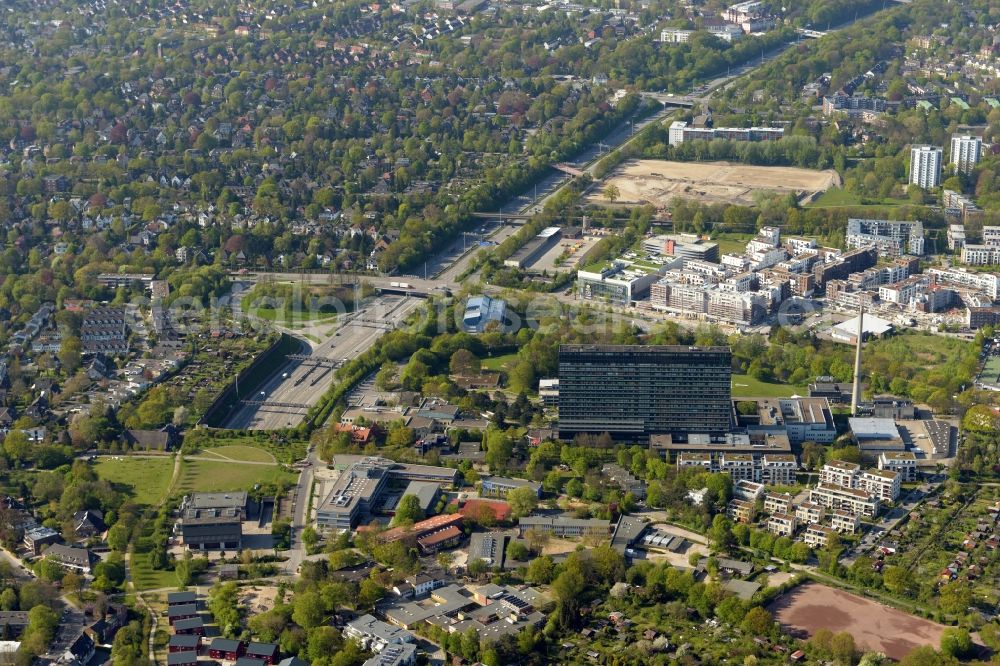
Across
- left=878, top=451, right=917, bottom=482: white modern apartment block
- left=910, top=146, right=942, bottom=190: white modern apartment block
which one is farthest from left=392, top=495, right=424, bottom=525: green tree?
left=910, top=146, right=942, bottom=190: white modern apartment block

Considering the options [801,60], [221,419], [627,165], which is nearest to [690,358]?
[221,419]

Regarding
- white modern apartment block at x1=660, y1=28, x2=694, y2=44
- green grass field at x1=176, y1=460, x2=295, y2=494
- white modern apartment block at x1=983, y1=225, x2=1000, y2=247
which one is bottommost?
green grass field at x1=176, y1=460, x2=295, y2=494

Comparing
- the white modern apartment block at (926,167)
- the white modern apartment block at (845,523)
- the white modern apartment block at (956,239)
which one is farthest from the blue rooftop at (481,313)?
the white modern apartment block at (926,167)

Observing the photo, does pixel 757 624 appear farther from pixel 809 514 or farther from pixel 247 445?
pixel 247 445

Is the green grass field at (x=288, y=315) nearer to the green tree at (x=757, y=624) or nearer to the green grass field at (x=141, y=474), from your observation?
the green grass field at (x=141, y=474)

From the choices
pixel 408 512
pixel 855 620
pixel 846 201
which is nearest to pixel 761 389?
pixel 408 512

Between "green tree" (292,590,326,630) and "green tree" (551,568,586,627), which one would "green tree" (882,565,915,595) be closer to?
"green tree" (551,568,586,627)
